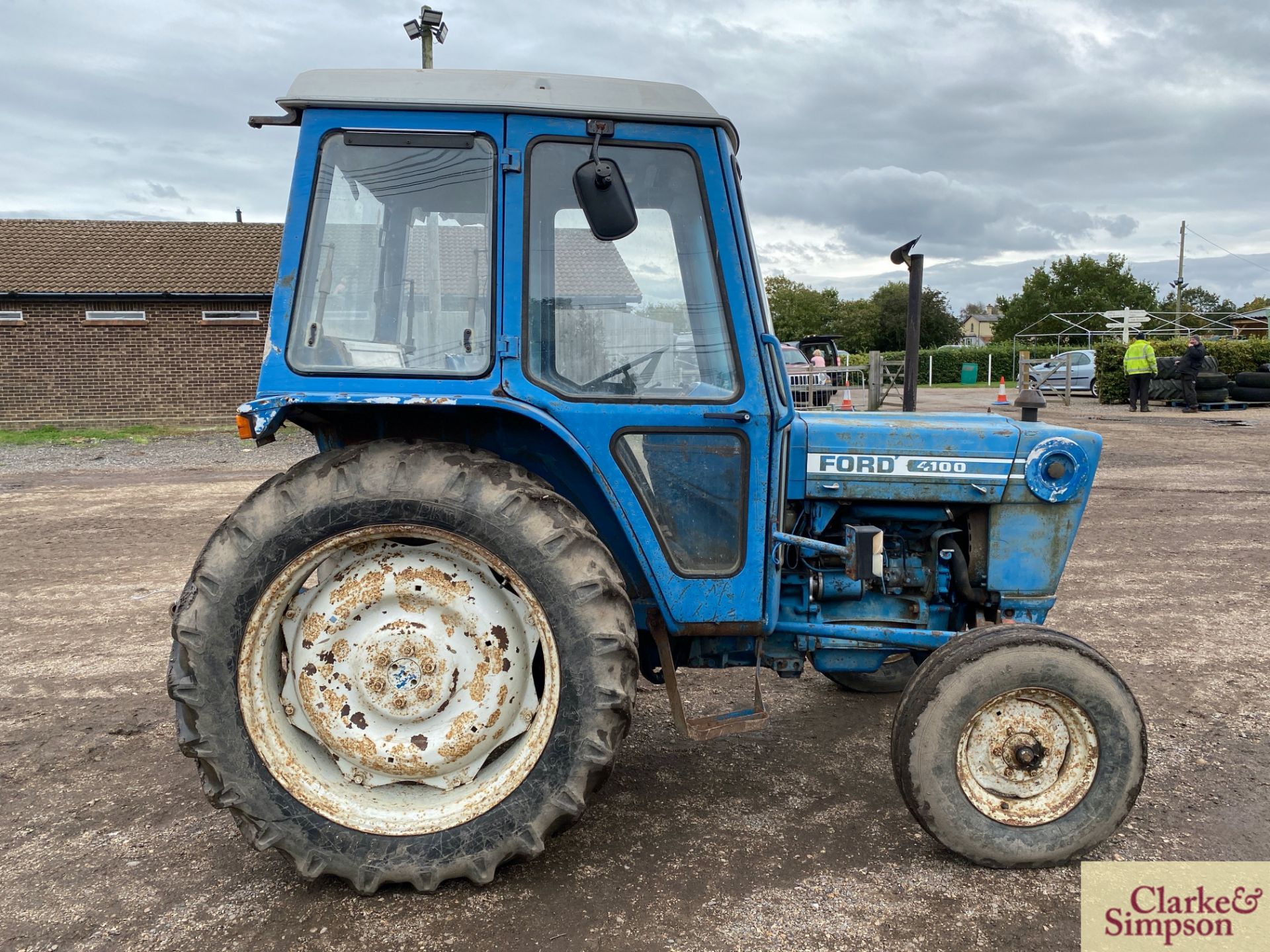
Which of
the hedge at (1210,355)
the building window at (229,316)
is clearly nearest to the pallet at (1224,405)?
the hedge at (1210,355)

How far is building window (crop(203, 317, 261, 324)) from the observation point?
1888 cm

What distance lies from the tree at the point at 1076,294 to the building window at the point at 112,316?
178 ft

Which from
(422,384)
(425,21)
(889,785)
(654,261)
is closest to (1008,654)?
(889,785)

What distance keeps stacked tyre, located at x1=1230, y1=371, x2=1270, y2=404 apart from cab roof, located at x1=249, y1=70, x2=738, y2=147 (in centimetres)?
2206

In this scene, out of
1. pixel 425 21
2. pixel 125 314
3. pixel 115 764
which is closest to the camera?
pixel 115 764

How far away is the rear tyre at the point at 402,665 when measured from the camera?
2639 millimetres

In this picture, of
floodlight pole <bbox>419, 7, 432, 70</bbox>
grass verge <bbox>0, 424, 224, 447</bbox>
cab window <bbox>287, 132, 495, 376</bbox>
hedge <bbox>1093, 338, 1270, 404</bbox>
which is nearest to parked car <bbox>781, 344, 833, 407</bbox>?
floodlight pole <bbox>419, 7, 432, 70</bbox>

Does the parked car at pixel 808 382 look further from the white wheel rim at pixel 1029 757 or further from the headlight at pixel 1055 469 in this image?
the white wheel rim at pixel 1029 757

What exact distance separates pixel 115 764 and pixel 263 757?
4.75ft

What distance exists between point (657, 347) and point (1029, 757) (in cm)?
174

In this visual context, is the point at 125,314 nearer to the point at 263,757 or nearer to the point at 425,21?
the point at 425,21

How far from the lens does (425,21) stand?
8578mm

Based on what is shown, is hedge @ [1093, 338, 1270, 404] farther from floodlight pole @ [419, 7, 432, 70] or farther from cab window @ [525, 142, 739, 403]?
cab window @ [525, 142, 739, 403]

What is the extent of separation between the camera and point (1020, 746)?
2.86 meters
